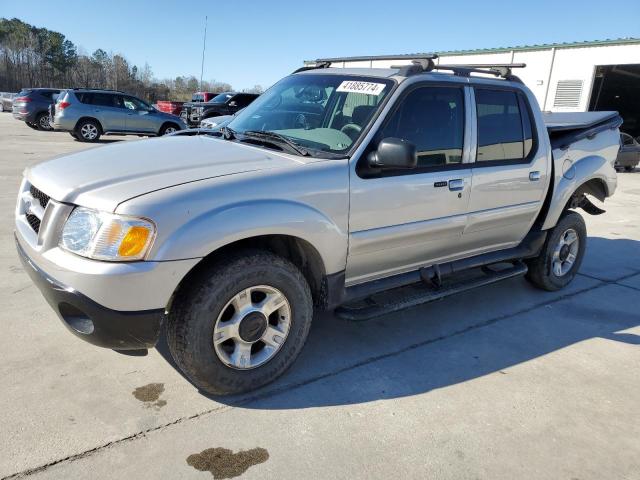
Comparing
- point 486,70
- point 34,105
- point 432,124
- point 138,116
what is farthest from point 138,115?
point 432,124

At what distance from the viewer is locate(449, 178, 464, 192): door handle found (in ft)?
12.1

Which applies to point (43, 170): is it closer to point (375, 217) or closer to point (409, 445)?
point (375, 217)

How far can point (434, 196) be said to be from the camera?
3.60 m

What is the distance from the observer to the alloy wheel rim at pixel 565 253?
16.5ft

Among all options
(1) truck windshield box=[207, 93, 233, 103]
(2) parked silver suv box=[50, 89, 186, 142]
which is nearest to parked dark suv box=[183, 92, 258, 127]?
(1) truck windshield box=[207, 93, 233, 103]

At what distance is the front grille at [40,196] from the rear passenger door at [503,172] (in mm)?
2877

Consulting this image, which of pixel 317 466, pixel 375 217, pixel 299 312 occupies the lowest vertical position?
pixel 317 466

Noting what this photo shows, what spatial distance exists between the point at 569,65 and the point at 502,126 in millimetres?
19654

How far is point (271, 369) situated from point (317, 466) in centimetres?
74

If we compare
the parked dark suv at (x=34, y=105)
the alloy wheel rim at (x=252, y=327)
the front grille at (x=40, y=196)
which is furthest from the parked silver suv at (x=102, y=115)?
the alloy wheel rim at (x=252, y=327)

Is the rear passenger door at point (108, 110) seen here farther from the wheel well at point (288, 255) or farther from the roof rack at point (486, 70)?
the wheel well at point (288, 255)

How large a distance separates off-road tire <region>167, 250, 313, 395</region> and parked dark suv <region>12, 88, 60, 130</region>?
20.3 meters

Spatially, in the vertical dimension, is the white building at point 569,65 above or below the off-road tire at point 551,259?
above

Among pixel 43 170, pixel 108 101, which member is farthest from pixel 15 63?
pixel 43 170
